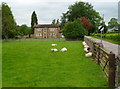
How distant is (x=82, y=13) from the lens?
214ft

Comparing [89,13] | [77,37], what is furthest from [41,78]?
[89,13]

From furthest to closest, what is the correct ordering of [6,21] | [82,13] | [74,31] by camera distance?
[82,13], [74,31], [6,21]

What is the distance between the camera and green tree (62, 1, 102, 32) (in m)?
64.6

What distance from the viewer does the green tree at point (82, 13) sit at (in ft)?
212

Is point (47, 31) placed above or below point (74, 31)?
above

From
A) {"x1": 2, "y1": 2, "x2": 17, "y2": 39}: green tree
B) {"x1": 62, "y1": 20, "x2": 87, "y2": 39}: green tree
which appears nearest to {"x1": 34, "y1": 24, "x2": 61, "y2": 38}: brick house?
{"x1": 2, "y1": 2, "x2": 17, "y2": 39}: green tree

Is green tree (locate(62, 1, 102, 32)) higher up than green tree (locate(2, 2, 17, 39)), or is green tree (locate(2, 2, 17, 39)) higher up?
green tree (locate(62, 1, 102, 32))

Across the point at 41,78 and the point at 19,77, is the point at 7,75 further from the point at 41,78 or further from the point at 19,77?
the point at 41,78

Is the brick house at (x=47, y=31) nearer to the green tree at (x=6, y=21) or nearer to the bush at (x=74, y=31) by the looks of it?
the green tree at (x=6, y=21)

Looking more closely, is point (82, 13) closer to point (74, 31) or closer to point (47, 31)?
point (47, 31)

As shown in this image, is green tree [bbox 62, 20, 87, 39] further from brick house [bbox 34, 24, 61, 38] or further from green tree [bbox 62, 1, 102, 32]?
A: brick house [bbox 34, 24, 61, 38]

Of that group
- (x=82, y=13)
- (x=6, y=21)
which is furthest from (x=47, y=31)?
(x=6, y=21)

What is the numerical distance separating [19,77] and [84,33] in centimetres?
3810

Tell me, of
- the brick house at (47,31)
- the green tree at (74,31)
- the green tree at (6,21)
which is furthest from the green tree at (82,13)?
the green tree at (6,21)
